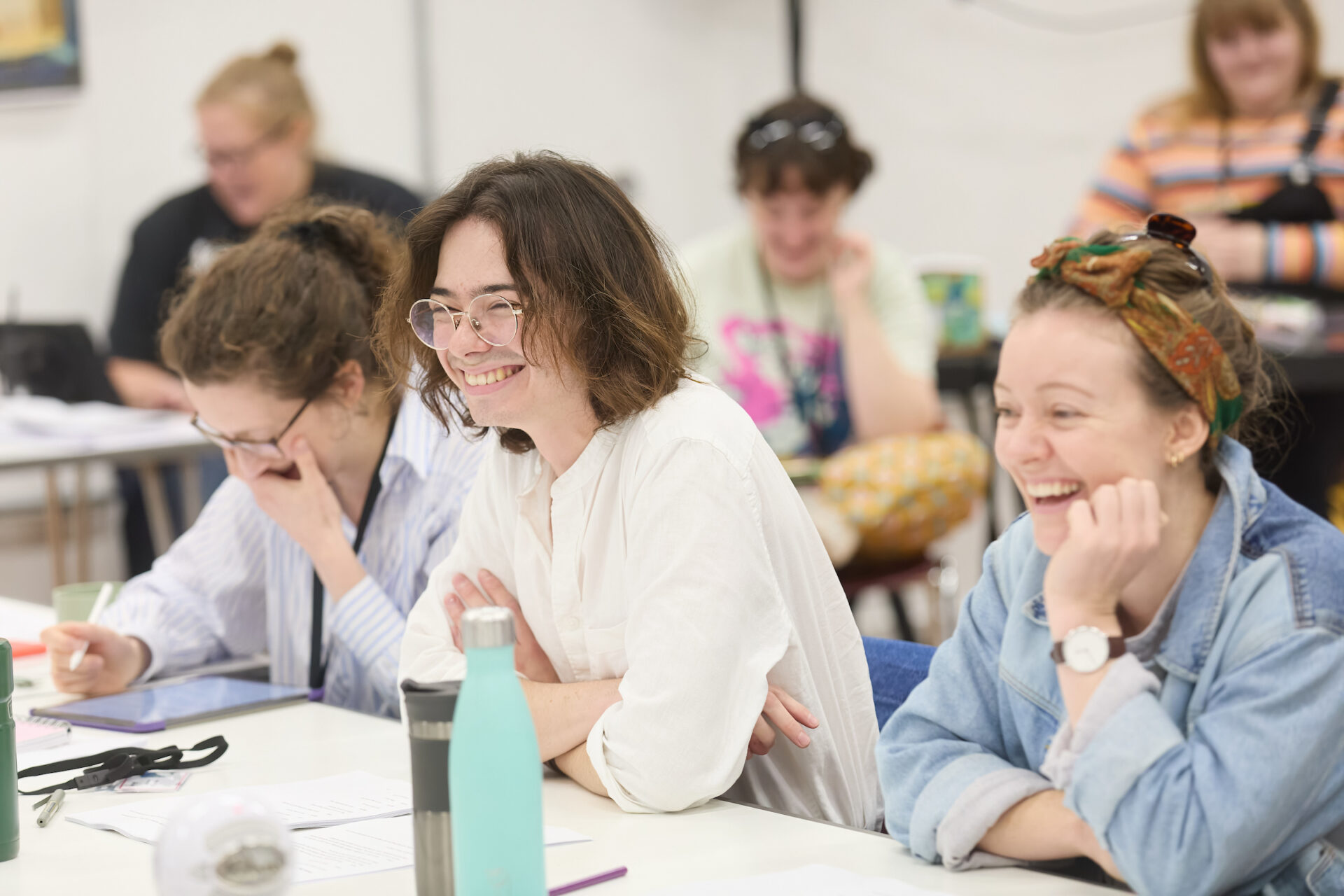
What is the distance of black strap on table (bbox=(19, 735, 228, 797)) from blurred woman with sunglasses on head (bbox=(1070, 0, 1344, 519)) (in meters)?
2.55

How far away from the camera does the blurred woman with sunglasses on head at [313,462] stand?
182 centimetres

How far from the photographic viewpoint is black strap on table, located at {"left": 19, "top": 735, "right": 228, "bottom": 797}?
1.37 meters

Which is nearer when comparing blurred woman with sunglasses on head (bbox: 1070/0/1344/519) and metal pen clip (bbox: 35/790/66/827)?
metal pen clip (bbox: 35/790/66/827)

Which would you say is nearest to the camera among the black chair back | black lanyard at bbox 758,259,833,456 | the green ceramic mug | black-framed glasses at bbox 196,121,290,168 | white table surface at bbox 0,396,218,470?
the green ceramic mug

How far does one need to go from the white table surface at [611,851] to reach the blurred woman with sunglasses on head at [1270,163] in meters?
2.38

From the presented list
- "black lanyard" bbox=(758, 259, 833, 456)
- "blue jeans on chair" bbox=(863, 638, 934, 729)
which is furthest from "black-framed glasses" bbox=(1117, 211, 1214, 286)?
"black lanyard" bbox=(758, 259, 833, 456)

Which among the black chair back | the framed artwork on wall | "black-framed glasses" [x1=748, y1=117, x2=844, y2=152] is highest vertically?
the framed artwork on wall

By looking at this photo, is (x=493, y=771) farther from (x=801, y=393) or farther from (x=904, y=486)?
(x=801, y=393)

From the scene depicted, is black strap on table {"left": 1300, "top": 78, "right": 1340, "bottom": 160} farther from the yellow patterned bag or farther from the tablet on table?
the tablet on table

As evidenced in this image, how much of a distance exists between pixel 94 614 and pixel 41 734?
394 millimetres

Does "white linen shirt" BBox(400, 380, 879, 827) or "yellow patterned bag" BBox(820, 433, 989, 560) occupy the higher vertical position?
"white linen shirt" BBox(400, 380, 879, 827)

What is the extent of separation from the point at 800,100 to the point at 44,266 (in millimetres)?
2799

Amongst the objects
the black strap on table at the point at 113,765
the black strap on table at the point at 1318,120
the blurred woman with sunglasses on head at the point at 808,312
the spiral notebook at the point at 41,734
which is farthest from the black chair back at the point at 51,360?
the black strap on table at the point at 1318,120

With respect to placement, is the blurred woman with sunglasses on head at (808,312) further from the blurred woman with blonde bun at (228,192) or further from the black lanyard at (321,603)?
the black lanyard at (321,603)
